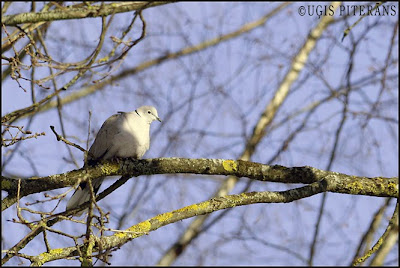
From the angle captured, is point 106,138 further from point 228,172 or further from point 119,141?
point 228,172

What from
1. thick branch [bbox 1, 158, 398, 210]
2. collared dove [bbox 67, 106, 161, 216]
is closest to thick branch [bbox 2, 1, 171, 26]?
collared dove [bbox 67, 106, 161, 216]

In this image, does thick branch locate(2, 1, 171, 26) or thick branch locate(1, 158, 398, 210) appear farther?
thick branch locate(2, 1, 171, 26)

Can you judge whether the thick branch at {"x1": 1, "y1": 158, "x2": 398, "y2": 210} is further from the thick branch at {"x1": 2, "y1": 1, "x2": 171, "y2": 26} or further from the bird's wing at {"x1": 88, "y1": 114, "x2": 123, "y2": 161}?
the thick branch at {"x1": 2, "y1": 1, "x2": 171, "y2": 26}

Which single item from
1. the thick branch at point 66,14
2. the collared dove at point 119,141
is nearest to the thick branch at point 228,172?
the collared dove at point 119,141

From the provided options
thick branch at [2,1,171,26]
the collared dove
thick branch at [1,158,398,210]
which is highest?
thick branch at [2,1,171,26]

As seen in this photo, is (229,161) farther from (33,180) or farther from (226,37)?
(226,37)

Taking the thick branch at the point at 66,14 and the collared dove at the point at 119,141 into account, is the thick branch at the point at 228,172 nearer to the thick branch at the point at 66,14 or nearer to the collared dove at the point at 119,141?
the collared dove at the point at 119,141

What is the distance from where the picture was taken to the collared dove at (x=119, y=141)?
13.3 feet

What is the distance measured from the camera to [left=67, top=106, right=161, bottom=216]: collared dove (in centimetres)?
405

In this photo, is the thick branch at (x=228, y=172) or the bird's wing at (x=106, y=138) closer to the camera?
the thick branch at (x=228, y=172)

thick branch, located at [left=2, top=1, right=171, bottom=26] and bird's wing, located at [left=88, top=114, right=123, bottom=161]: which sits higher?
thick branch, located at [left=2, top=1, right=171, bottom=26]

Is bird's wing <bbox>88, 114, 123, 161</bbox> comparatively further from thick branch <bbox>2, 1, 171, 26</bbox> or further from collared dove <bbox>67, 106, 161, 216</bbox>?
thick branch <bbox>2, 1, 171, 26</bbox>

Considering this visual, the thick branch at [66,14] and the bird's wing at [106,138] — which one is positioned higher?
the thick branch at [66,14]

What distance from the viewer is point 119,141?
406 cm
